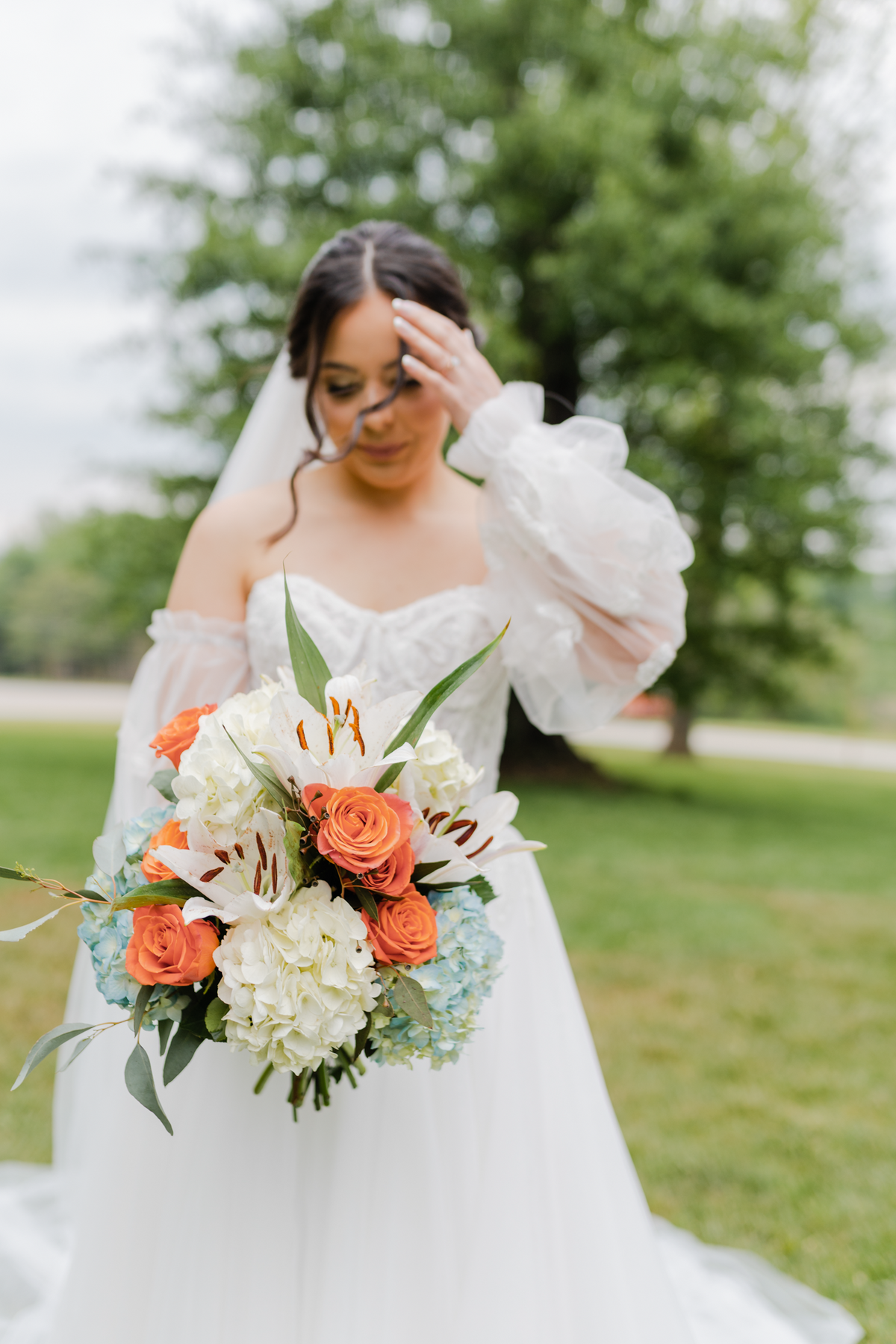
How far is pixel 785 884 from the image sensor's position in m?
9.42

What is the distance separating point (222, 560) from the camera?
89.4 inches

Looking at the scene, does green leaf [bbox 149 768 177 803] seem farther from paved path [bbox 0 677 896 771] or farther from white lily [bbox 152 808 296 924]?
paved path [bbox 0 677 896 771]

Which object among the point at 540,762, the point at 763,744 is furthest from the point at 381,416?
the point at 763,744

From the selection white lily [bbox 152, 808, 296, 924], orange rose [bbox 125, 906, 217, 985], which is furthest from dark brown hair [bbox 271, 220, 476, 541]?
orange rose [bbox 125, 906, 217, 985]

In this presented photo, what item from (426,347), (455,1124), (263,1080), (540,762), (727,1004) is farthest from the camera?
(540,762)

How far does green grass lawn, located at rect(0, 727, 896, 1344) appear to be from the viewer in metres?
3.64

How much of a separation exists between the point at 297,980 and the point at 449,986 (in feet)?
0.75

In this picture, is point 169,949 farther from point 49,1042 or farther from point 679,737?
point 679,737

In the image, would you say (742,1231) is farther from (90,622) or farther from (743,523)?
(90,622)

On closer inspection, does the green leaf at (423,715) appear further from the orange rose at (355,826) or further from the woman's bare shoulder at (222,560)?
the woman's bare shoulder at (222,560)

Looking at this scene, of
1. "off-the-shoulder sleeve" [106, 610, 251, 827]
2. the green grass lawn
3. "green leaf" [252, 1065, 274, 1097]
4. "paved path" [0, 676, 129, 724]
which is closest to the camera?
"green leaf" [252, 1065, 274, 1097]

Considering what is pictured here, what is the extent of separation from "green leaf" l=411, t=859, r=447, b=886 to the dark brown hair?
3.32 feet

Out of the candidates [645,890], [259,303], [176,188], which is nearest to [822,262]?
[259,303]

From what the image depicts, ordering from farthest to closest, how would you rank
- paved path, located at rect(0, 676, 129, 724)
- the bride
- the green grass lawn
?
1. paved path, located at rect(0, 676, 129, 724)
2. the green grass lawn
3. the bride
